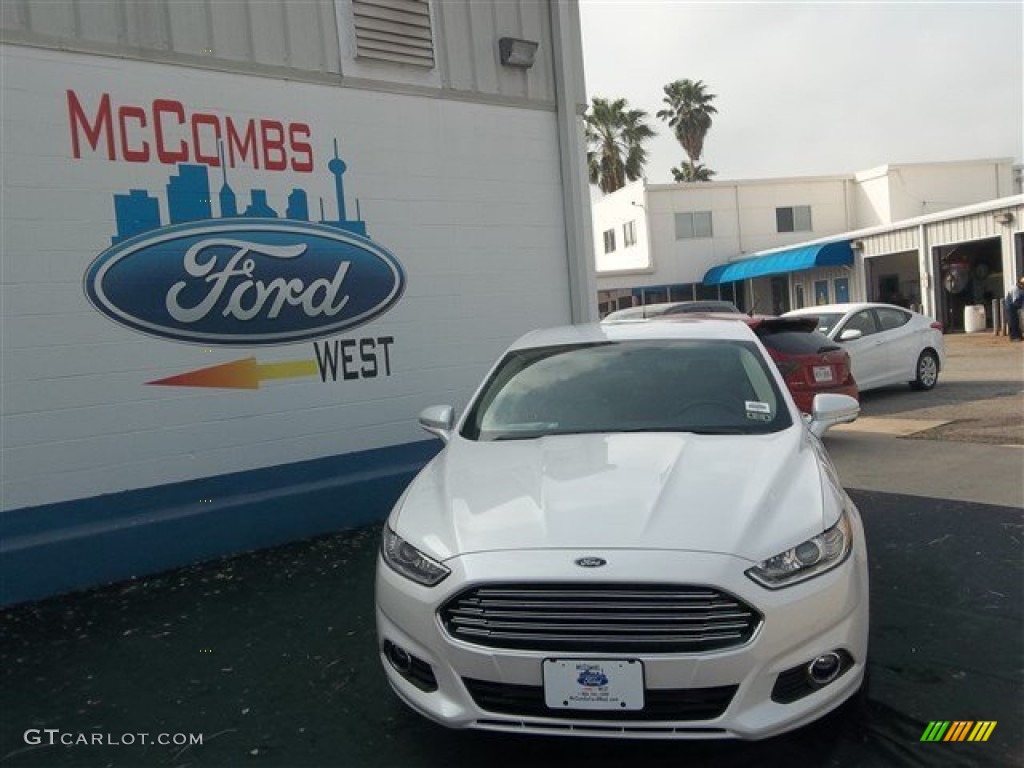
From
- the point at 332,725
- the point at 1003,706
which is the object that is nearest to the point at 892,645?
the point at 1003,706

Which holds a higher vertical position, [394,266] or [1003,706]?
[394,266]

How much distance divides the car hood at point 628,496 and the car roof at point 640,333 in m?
0.95

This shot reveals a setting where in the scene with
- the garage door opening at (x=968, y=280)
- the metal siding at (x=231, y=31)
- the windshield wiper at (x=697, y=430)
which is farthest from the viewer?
the garage door opening at (x=968, y=280)

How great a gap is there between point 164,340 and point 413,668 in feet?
12.4

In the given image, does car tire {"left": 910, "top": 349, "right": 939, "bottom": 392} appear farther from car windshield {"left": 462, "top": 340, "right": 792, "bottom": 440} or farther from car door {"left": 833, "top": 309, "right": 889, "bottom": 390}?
car windshield {"left": 462, "top": 340, "right": 792, "bottom": 440}

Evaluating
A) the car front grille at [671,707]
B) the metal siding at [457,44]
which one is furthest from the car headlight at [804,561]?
the metal siding at [457,44]

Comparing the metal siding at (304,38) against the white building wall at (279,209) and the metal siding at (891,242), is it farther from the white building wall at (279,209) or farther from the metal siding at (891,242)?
the metal siding at (891,242)

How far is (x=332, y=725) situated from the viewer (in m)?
3.30

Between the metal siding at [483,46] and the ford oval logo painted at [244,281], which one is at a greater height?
the metal siding at [483,46]

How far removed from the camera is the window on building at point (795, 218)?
114 ft

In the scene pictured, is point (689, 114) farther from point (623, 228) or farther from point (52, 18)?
point (52, 18)

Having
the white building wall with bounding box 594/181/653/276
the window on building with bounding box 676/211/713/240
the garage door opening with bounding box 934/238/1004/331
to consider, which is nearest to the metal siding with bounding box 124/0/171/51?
the garage door opening with bounding box 934/238/1004/331

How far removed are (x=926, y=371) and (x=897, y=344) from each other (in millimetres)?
939

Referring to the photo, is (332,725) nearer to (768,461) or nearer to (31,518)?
(768,461)
